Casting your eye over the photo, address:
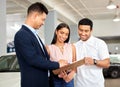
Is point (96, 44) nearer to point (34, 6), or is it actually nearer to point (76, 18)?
point (34, 6)

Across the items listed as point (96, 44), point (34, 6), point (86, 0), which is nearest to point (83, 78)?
point (96, 44)

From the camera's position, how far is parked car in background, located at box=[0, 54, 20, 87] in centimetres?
454

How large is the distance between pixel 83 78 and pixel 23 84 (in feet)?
2.33

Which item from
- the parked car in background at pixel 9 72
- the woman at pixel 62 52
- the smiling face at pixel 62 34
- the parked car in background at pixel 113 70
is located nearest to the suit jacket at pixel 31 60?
the woman at pixel 62 52

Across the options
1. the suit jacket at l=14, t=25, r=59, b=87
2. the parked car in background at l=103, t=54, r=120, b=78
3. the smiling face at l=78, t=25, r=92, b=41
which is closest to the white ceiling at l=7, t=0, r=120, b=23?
the parked car in background at l=103, t=54, r=120, b=78

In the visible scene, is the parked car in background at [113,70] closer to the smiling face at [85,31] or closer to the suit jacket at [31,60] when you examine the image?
the smiling face at [85,31]

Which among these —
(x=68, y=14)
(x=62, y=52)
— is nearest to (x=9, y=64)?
(x=62, y=52)

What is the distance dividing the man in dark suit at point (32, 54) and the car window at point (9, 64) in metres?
3.65

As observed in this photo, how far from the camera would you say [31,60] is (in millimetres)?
2096

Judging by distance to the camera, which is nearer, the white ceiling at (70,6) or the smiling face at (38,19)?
the smiling face at (38,19)

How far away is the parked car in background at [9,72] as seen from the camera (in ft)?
14.9

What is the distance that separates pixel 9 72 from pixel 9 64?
464 millimetres

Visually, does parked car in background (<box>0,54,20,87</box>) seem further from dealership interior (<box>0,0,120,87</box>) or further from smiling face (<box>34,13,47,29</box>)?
smiling face (<box>34,13,47,29</box>)

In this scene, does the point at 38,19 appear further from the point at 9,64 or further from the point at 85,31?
the point at 9,64
